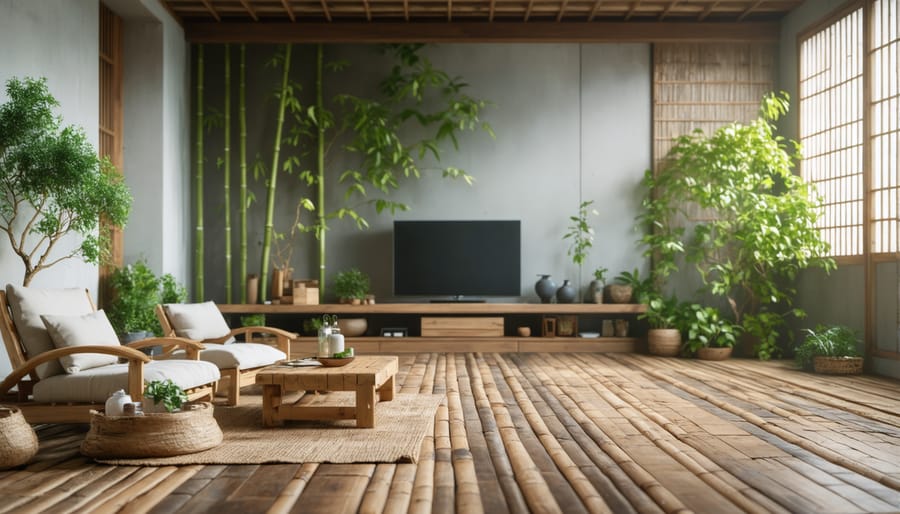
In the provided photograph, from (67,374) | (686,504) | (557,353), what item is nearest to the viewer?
(686,504)

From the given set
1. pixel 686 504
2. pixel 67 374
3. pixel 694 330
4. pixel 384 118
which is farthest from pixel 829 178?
pixel 67 374

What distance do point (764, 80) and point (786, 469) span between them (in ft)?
21.3

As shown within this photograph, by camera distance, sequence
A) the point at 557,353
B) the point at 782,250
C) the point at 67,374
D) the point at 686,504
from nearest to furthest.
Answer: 1. the point at 686,504
2. the point at 67,374
3. the point at 782,250
4. the point at 557,353

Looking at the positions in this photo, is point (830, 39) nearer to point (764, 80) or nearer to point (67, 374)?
point (764, 80)

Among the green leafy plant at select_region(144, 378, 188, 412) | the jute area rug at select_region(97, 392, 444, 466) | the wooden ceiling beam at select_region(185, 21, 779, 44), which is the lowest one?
the jute area rug at select_region(97, 392, 444, 466)

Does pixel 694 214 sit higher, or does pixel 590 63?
pixel 590 63

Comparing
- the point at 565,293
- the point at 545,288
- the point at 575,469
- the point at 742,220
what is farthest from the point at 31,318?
the point at 742,220

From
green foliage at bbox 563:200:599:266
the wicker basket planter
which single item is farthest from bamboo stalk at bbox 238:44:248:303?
the wicker basket planter

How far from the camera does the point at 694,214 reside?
8.65 m

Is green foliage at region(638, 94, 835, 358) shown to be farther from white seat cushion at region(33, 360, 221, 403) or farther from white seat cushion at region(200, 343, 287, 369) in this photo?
white seat cushion at region(33, 360, 221, 403)

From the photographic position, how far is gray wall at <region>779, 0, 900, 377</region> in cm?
647

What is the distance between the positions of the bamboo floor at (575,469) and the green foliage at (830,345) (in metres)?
1.29

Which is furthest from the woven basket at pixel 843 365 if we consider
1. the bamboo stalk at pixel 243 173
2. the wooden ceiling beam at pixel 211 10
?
A: the wooden ceiling beam at pixel 211 10

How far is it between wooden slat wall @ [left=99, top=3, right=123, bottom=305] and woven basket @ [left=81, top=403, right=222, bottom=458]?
405 centimetres
